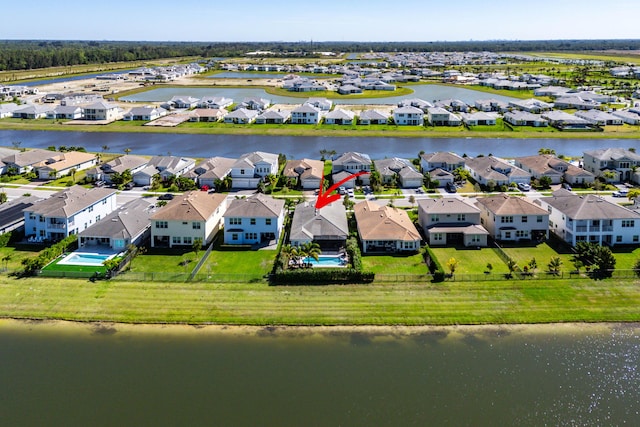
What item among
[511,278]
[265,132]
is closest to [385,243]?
[511,278]

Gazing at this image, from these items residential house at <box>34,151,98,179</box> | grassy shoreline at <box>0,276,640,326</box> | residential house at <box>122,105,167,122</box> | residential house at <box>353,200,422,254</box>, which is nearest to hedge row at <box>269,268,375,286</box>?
grassy shoreline at <box>0,276,640,326</box>

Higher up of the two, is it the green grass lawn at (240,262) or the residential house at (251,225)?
the residential house at (251,225)

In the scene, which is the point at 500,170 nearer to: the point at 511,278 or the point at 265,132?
the point at 511,278

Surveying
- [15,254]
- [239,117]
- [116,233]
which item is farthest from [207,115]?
[15,254]

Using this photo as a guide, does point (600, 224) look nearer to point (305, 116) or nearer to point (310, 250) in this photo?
point (310, 250)

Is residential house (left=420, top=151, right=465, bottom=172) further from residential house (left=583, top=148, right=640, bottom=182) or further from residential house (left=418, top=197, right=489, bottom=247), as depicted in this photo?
residential house (left=418, top=197, right=489, bottom=247)

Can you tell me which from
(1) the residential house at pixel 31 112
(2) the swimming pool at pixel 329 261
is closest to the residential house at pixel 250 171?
(2) the swimming pool at pixel 329 261

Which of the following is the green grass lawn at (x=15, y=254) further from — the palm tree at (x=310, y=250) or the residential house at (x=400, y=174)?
the residential house at (x=400, y=174)
